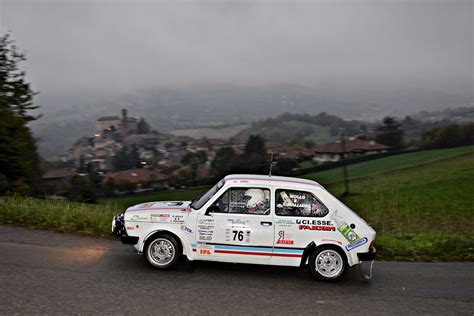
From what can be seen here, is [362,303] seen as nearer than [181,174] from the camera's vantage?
Yes

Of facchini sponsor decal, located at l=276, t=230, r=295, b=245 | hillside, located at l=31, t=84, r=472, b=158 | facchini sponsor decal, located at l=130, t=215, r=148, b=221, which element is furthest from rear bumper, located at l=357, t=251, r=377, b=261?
hillside, located at l=31, t=84, r=472, b=158

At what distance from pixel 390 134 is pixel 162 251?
4384cm

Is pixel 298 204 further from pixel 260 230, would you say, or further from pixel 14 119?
pixel 14 119

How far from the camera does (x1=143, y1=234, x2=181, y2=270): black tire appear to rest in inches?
299

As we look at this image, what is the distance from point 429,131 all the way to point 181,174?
95.7ft

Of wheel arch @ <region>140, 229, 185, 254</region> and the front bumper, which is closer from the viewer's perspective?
wheel arch @ <region>140, 229, 185, 254</region>

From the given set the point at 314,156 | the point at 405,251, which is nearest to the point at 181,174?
the point at 314,156

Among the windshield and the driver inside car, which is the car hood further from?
the driver inside car

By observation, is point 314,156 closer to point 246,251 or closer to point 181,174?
point 181,174

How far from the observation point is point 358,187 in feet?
93.4

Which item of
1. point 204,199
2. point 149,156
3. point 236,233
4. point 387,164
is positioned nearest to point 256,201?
point 236,233

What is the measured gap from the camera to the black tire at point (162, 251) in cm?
759

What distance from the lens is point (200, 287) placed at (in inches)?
270

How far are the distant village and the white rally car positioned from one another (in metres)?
19.3
